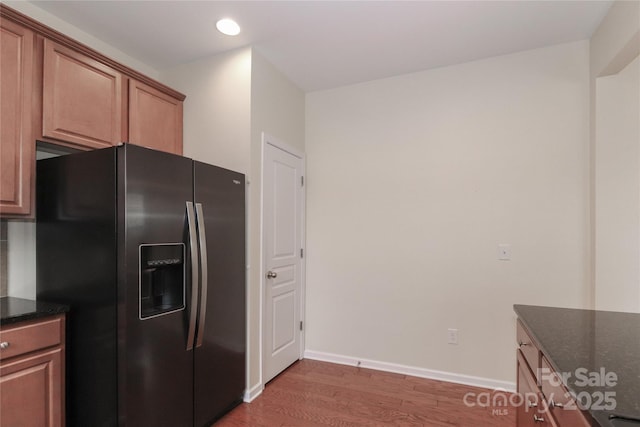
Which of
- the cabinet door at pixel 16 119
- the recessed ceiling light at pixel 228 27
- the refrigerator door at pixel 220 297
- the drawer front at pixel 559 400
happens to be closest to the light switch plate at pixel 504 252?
the drawer front at pixel 559 400

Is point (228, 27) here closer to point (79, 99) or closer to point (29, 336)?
point (79, 99)

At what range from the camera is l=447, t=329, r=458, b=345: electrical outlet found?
9.07ft

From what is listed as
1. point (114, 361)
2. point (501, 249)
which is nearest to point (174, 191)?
point (114, 361)

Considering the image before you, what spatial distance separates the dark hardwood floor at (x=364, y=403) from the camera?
220 centimetres

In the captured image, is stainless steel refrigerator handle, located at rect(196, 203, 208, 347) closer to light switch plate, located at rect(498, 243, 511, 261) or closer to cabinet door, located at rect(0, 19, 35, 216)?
cabinet door, located at rect(0, 19, 35, 216)

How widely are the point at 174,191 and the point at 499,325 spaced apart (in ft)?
8.77

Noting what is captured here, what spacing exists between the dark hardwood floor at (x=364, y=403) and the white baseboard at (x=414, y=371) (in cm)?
5

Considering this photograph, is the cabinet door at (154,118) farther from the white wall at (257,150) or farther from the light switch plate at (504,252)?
the light switch plate at (504,252)

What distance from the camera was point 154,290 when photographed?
71.2 inches

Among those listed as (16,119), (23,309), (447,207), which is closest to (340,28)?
(447,207)

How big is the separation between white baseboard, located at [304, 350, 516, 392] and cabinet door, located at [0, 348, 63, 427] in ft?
6.89

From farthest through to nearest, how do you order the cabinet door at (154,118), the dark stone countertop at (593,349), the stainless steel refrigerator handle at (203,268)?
1. the cabinet door at (154,118)
2. the stainless steel refrigerator handle at (203,268)
3. the dark stone countertop at (593,349)

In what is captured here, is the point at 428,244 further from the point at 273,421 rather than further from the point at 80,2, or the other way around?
the point at 80,2

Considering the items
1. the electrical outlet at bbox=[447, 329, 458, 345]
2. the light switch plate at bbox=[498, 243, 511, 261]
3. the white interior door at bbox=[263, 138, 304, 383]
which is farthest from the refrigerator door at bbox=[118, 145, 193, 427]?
the light switch plate at bbox=[498, 243, 511, 261]
